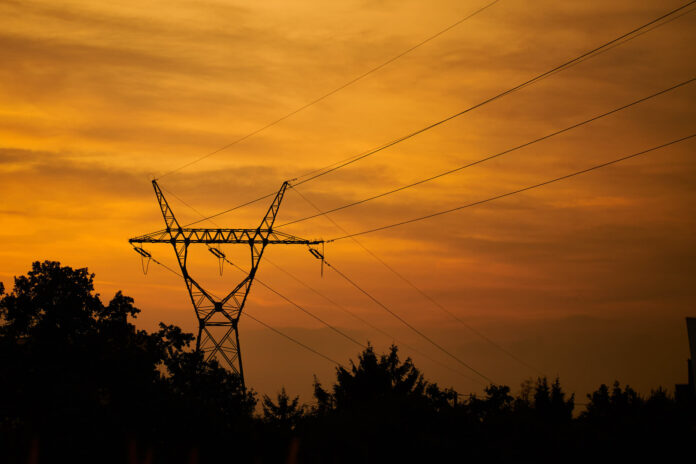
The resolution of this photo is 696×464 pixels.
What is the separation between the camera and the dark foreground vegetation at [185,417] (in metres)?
31.4

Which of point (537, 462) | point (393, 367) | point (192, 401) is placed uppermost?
point (393, 367)

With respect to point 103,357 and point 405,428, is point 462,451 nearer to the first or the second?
point 405,428

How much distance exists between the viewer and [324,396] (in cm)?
10844

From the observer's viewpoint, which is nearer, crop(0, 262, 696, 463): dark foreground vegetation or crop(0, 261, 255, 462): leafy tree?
crop(0, 262, 696, 463): dark foreground vegetation

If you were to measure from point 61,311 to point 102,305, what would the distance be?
2.61 meters

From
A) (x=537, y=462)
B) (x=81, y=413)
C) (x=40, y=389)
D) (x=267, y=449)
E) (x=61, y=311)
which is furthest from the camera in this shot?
(x=61, y=311)

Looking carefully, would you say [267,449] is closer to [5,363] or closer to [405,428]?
[405,428]

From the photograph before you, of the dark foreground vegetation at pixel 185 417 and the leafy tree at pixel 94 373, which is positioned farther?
the leafy tree at pixel 94 373

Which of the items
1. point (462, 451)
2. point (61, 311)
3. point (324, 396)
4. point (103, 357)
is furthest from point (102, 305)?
point (324, 396)

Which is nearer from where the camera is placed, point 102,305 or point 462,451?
point 462,451

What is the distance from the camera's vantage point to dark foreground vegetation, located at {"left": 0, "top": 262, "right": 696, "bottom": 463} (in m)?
31.4

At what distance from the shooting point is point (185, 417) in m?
45.0

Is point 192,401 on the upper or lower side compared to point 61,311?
lower

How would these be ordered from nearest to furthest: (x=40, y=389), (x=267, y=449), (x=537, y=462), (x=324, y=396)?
(x=537, y=462)
(x=267, y=449)
(x=40, y=389)
(x=324, y=396)
